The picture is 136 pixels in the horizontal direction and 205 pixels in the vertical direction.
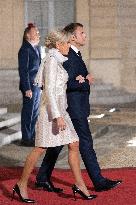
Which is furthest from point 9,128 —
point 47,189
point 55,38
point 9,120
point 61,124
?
point 61,124

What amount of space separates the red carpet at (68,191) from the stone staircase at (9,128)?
2.51 m

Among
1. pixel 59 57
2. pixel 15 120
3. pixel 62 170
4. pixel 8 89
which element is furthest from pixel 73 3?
pixel 59 57

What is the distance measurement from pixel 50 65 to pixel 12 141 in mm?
4747

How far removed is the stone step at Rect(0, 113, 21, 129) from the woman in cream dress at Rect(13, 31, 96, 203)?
5.16m

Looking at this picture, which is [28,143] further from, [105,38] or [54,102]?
[105,38]

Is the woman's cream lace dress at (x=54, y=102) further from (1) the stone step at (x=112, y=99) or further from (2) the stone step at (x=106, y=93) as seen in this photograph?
(2) the stone step at (x=106, y=93)

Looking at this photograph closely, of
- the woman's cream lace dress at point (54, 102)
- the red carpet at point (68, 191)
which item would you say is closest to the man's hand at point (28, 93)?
the red carpet at point (68, 191)

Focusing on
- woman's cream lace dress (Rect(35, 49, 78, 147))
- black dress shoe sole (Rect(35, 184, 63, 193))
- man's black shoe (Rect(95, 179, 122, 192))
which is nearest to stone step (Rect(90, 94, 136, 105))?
black dress shoe sole (Rect(35, 184, 63, 193))

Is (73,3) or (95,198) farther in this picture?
→ (73,3)

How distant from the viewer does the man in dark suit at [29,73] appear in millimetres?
9125

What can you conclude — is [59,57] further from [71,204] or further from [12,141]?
[12,141]

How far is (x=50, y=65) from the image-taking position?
579 cm

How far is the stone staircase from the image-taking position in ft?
33.4

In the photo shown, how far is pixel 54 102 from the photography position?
5.73m
